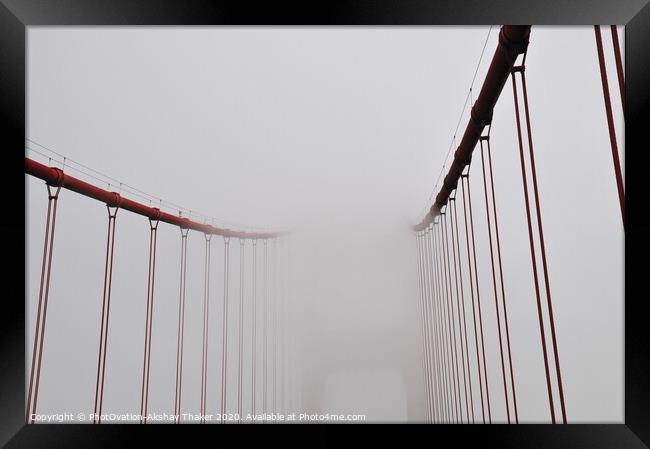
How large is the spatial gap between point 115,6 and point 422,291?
5735 mm

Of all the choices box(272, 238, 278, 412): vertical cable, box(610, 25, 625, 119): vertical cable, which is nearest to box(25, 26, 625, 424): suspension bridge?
box(272, 238, 278, 412): vertical cable

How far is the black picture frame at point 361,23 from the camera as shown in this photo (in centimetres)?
68

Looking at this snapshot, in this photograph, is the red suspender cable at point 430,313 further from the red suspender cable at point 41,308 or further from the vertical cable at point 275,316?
the red suspender cable at point 41,308

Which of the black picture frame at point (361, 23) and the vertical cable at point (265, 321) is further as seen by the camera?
the vertical cable at point (265, 321)

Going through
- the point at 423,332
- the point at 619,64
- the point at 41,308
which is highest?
the point at 619,64

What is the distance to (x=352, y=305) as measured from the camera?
4.46m

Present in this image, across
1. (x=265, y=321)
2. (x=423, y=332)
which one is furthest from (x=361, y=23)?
(x=423, y=332)

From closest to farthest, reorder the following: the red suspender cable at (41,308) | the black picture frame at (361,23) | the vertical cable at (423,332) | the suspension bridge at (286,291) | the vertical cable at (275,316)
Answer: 1. the black picture frame at (361,23)
2. the red suspender cable at (41,308)
3. the suspension bridge at (286,291)
4. the vertical cable at (423,332)
5. the vertical cable at (275,316)

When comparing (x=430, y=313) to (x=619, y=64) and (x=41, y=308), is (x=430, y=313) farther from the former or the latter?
(x=619, y=64)

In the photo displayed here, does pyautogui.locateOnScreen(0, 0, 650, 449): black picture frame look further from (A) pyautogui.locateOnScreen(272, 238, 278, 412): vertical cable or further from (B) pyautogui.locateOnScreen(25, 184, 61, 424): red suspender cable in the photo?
(A) pyautogui.locateOnScreen(272, 238, 278, 412): vertical cable

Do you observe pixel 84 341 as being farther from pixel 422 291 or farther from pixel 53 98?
pixel 422 291

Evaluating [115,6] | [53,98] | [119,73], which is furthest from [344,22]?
[119,73]

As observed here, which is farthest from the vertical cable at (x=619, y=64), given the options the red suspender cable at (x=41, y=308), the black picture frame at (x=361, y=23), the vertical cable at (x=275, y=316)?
the vertical cable at (x=275, y=316)

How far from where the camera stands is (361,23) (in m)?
0.70
